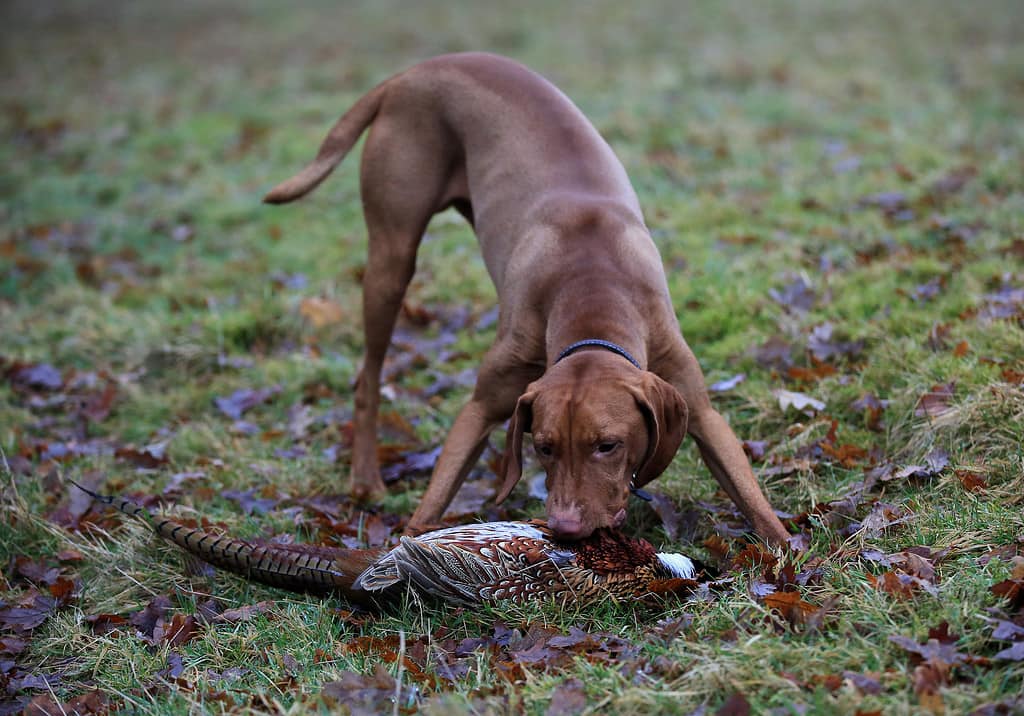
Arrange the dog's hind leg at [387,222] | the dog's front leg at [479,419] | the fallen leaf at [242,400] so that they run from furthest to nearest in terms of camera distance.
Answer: the fallen leaf at [242,400], the dog's hind leg at [387,222], the dog's front leg at [479,419]

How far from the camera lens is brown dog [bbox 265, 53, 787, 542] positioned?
138 inches

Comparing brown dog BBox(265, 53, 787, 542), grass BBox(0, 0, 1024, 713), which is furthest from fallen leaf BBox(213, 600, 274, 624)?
brown dog BBox(265, 53, 787, 542)

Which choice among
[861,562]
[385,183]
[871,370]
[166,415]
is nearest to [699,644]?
[861,562]

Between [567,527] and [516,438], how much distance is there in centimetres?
41

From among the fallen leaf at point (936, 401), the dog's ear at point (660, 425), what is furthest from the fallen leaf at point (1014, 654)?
the fallen leaf at point (936, 401)

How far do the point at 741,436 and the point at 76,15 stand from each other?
18582mm

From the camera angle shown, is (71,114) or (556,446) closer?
(556,446)

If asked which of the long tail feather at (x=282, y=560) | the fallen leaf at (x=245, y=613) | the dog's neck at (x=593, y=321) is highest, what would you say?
the dog's neck at (x=593, y=321)

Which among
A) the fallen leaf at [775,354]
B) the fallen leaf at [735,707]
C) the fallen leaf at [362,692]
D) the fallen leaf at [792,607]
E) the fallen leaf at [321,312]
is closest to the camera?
the fallen leaf at [735,707]

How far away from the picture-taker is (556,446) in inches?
138

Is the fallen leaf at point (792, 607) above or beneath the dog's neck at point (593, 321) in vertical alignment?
beneath

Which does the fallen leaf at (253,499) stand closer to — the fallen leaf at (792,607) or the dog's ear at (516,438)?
the dog's ear at (516,438)

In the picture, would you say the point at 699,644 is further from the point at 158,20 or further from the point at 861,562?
the point at 158,20

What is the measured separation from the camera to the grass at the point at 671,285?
10.4 feet
